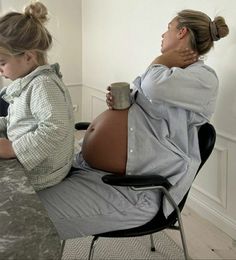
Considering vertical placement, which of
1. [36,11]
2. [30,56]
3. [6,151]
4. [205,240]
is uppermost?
[36,11]

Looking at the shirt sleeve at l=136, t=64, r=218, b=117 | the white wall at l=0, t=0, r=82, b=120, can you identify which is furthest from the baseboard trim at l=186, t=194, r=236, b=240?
the white wall at l=0, t=0, r=82, b=120

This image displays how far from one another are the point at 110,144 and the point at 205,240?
1.00 meters

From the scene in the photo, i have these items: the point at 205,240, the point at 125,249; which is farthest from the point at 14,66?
the point at 205,240

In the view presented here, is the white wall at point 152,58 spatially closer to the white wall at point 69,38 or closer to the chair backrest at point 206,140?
the white wall at point 69,38

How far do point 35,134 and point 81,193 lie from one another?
296mm

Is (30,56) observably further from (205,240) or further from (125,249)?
(205,240)

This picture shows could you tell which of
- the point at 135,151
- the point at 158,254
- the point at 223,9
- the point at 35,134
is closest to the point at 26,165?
the point at 35,134

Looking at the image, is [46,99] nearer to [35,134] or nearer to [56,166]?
[35,134]

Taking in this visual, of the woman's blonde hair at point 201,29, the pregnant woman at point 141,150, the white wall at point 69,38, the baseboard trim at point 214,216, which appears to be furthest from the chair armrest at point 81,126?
the white wall at point 69,38

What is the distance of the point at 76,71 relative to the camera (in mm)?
3838

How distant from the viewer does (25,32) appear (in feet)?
3.73

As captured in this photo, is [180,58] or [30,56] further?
[180,58]

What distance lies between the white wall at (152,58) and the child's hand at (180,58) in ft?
1.60

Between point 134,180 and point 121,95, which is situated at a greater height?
point 121,95
